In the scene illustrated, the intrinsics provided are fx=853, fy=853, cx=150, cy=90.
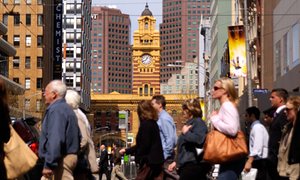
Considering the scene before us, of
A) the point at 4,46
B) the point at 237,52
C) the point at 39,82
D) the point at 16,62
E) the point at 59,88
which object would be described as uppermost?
the point at 4,46

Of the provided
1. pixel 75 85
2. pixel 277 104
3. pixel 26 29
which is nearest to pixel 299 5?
pixel 277 104

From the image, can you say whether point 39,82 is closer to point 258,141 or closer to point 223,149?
point 258,141

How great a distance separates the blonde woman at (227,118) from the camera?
33.7 ft

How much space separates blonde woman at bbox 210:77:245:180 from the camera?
33.7ft

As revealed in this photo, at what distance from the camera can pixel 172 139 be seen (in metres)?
13.8

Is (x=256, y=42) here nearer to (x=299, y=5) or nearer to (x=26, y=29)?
(x=299, y=5)

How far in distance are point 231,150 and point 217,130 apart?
0.35 m

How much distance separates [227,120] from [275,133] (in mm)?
3247

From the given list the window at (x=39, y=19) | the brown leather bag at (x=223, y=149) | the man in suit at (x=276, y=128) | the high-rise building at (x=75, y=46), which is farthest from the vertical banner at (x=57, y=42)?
the brown leather bag at (x=223, y=149)

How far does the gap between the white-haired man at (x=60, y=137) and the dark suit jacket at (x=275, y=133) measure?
3.69m

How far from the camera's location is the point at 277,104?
1390 cm

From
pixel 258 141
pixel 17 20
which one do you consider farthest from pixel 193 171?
pixel 17 20

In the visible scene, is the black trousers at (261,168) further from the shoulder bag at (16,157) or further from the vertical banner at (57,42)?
the vertical banner at (57,42)

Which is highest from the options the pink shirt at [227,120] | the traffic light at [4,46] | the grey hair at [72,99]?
the traffic light at [4,46]
